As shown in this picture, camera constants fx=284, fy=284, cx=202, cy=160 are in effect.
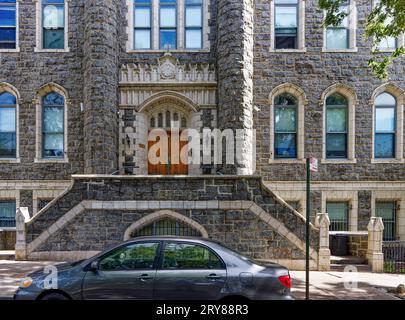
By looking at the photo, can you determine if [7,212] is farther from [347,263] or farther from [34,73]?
[347,263]

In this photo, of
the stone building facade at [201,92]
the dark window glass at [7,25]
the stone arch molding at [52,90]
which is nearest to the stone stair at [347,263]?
the stone building facade at [201,92]

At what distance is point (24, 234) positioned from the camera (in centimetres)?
889

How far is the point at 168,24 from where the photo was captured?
495 inches

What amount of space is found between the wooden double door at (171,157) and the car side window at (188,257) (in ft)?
24.8

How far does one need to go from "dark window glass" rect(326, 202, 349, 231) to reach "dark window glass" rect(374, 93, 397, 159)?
2687 mm

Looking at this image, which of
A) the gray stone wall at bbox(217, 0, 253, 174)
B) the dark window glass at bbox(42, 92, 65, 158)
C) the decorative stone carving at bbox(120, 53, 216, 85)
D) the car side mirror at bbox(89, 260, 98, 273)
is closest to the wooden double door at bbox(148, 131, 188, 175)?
the gray stone wall at bbox(217, 0, 253, 174)

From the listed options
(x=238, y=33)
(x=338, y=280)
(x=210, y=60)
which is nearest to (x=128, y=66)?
(x=210, y=60)

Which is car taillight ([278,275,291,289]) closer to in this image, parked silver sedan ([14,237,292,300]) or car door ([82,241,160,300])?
parked silver sedan ([14,237,292,300])

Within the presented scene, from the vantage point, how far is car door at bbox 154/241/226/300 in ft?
14.8

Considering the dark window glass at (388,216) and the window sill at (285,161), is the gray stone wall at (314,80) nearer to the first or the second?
the window sill at (285,161)

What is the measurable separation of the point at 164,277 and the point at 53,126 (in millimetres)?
10510

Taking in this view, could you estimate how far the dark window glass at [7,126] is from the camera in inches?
493
